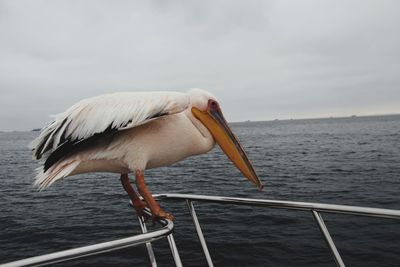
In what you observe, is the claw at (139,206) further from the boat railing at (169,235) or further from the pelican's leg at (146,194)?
the pelican's leg at (146,194)

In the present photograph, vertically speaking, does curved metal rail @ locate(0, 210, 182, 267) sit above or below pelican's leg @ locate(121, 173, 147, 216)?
above

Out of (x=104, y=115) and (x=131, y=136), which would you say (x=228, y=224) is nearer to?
(x=131, y=136)

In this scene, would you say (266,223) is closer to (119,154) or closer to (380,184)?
(380,184)

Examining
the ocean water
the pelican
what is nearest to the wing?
the pelican

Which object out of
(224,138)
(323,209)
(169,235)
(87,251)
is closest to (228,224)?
(224,138)

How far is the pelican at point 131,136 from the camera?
195 centimetres

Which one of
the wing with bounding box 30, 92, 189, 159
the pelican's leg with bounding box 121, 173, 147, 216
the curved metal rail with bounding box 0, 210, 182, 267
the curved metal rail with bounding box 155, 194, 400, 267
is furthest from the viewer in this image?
the pelican's leg with bounding box 121, 173, 147, 216

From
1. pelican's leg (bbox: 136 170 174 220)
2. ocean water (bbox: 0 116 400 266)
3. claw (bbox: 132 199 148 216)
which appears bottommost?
ocean water (bbox: 0 116 400 266)

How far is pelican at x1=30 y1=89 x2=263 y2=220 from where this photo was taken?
1.95 metres

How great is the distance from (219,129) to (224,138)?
2.7 inches

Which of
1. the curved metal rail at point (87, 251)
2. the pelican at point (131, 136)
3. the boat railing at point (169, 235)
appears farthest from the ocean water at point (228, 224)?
the curved metal rail at point (87, 251)

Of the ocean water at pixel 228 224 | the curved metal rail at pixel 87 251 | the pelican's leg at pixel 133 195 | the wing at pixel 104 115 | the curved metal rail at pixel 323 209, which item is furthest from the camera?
the ocean water at pixel 228 224

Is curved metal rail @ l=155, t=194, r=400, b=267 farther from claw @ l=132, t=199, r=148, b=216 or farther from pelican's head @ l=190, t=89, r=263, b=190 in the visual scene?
claw @ l=132, t=199, r=148, b=216

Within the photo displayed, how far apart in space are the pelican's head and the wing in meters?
0.09
